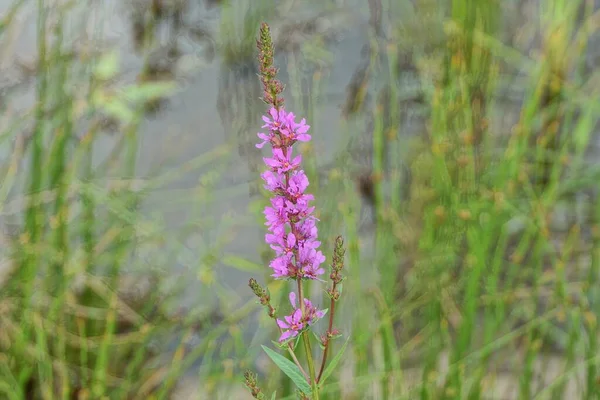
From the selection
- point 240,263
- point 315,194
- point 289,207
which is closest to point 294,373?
point 289,207

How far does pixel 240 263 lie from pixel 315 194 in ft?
0.98

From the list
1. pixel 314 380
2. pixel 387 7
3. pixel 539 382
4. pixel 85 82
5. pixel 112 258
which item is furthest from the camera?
pixel 387 7

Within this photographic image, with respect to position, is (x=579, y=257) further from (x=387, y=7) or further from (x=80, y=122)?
(x=80, y=122)

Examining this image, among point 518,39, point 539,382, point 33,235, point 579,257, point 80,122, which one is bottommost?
point 539,382

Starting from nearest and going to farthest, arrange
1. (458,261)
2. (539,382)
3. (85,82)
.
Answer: (539,382) → (458,261) → (85,82)

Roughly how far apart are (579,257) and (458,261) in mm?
319

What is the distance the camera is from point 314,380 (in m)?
0.62

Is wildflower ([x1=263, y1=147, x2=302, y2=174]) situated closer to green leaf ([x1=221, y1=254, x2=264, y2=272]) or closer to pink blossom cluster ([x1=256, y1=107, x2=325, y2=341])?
pink blossom cluster ([x1=256, y1=107, x2=325, y2=341])

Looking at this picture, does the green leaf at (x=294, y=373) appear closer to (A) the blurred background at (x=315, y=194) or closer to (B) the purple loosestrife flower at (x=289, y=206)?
(B) the purple loosestrife flower at (x=289, y=206)

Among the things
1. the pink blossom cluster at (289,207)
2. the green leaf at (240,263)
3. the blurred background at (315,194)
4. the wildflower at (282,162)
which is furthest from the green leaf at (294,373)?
the green leaf at (240,263)

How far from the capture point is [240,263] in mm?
1611

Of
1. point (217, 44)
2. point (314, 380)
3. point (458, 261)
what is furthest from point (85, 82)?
point (314, 380)

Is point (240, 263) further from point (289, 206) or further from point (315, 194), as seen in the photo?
point (289, 206)

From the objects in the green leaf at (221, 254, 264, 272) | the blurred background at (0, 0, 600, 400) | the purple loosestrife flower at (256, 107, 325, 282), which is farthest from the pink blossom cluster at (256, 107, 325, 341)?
the green leaf at (221, 254, 264, 272)
